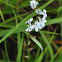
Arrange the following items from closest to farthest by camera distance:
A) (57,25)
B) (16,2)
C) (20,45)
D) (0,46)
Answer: (20,45)
(0,46)
(16,2)
(57,25)

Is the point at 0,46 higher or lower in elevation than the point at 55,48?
higher

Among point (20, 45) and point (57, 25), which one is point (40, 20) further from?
point (57, 25)

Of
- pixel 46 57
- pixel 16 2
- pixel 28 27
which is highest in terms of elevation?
pixel 16 2

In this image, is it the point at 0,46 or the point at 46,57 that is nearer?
the point at 0,46

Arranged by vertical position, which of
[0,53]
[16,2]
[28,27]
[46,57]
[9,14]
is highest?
[16,2]

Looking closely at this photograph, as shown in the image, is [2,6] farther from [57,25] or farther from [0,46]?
[57,25]

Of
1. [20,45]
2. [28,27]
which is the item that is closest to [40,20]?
[28,27]

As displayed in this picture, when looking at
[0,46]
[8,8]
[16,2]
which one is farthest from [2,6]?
[0,46]

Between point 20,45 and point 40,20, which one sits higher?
point 40,20

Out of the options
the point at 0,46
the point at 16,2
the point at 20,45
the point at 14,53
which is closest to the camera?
the point at 20,45
